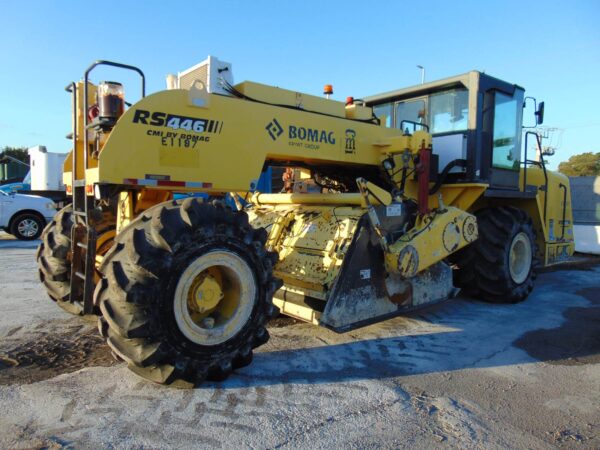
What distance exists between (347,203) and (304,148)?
0.87 metres

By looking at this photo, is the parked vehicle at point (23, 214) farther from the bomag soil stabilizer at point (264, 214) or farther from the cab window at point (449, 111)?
the cab window at point (449, 111)

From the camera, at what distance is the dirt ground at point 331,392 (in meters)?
2.85

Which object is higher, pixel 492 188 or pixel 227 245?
pixel 492 188

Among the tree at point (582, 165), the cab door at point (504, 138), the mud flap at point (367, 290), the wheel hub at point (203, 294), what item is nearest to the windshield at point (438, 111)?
the cab door at point (504, 138)

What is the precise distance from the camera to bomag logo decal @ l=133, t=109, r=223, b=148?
3.50 m

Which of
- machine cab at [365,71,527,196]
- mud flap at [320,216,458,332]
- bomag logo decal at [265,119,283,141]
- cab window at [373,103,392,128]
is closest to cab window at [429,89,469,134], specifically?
machine cab at [365,71,527,196]

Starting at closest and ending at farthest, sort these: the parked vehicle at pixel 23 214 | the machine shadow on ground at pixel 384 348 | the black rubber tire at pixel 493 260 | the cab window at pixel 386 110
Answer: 1. the machine shadow on ground at pixel 384 348
2. the black rubber tire at pixel 493 260
3. the cab window at pixel 386 110
4. the parked vehicle at pixel 23 214

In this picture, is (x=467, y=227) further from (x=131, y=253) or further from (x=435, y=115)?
(x=131, y=253)

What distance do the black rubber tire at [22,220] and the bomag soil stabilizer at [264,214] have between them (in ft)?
33.6

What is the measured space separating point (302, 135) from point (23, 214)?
478 inches

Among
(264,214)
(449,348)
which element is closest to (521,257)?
(449,348)

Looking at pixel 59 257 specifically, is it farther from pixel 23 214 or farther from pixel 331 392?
pixel 23 214

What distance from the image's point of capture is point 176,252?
3195 millimetres

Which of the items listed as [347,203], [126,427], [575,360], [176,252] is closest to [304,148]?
[347,203]
